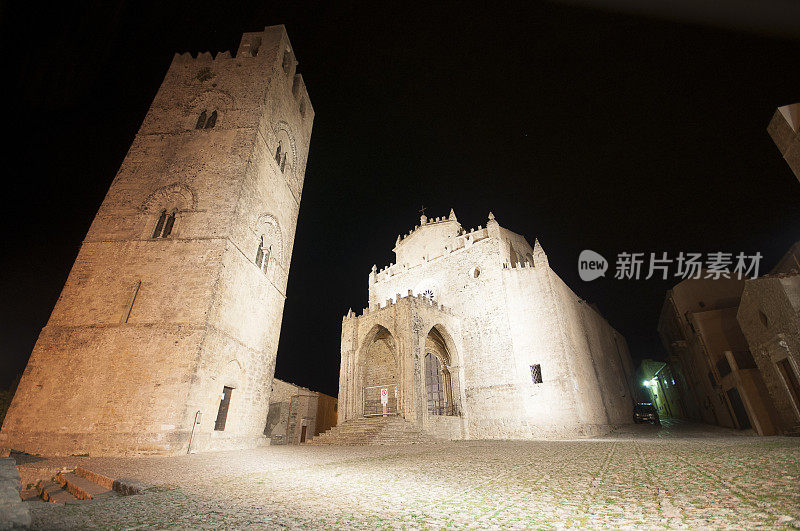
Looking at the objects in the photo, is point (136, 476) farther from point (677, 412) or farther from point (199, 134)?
point (677, 412)

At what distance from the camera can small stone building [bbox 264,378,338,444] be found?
20.0 meters

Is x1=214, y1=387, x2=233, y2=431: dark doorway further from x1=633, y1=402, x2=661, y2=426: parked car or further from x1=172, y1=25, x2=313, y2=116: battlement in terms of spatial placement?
x1=633, y1=402, x2=661, y2=426: parked car

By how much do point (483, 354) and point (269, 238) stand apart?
1330 centimetres

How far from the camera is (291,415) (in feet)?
69.1

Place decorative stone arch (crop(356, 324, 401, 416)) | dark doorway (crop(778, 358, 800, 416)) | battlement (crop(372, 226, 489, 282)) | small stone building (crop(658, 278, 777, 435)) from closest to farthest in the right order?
dark doorway (crop(778, 358, 800, 416)), small stone building (crop(658, 278, 777, 435)), decorative stone arch (crop(356, 324, 401, 416)), battlement (crop(372, 226, 489, 282))

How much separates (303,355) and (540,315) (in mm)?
33608

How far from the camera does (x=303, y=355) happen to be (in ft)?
141

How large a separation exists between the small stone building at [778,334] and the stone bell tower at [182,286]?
1794 cm

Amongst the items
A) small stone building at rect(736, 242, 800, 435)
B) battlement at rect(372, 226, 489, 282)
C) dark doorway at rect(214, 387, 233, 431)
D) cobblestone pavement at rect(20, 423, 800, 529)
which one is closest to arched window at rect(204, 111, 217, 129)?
dark doorway at rect(214, 387, 233, 431)

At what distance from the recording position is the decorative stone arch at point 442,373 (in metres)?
19.3

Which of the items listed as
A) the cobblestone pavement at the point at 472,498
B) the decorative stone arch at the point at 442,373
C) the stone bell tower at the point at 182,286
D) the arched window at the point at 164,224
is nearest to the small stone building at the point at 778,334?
the cobblestone pavement at the point at 472,498

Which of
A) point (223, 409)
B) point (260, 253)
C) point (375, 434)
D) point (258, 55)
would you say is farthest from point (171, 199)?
point (375, 434)

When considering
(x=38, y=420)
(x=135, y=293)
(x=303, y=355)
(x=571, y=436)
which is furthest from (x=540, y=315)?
(x=303, y=355)

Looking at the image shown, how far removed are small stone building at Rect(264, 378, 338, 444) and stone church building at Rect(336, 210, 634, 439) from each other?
15.8 ft
